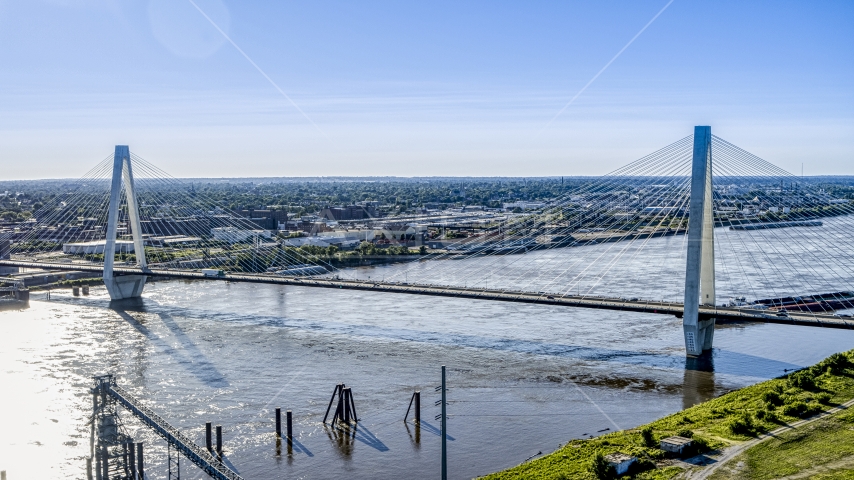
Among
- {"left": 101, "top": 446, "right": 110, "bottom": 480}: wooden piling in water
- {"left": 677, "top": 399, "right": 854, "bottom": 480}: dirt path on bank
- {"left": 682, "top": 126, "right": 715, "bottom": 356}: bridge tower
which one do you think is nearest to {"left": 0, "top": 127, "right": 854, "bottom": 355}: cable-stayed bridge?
{"left": 682, "top": 126, "right": 715, "bottom": 356}: bridge tower

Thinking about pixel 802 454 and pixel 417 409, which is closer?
pixel 802 454

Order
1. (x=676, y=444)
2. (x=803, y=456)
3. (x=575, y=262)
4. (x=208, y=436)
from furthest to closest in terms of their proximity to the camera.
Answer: (x=575, y=262), (x=208, y=436), (x=676, y=444), (x=803, y=456)

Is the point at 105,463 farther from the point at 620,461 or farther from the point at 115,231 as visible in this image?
the point at 115,231

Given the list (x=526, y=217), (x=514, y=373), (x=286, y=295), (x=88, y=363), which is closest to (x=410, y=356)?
(x=514, y=373)

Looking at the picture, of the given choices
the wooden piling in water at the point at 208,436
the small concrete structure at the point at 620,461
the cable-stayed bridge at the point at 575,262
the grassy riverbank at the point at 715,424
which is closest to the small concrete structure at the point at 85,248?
the cable-stayed bridge at the point at 575,262

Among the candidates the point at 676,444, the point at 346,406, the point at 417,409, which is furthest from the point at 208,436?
the point at 676,444

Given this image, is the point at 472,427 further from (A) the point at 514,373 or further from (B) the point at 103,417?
(B) the point at 103,417

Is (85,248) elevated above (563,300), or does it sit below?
above
